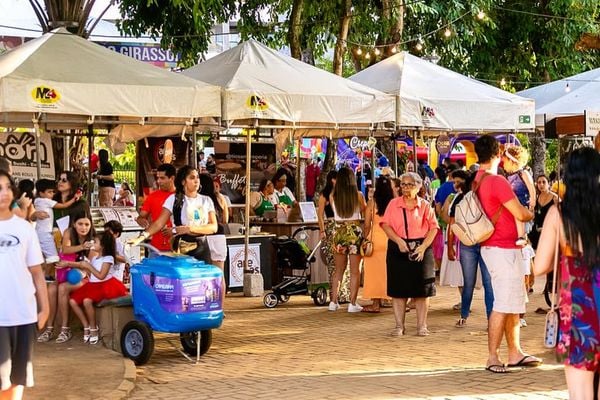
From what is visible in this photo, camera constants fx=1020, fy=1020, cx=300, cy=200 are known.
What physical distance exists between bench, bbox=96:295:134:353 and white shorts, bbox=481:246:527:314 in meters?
3.59

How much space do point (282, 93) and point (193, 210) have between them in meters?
3.06

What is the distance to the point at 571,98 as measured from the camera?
16.8m

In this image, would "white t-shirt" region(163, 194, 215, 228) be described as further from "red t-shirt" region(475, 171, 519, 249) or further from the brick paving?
"red t-shirt" region(475, 171, 519, 249)

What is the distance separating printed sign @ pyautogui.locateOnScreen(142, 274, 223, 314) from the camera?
9109mm

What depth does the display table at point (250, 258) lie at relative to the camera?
14.8m

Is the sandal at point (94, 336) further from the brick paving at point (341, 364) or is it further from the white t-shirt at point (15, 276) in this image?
the white t-shirt at point (15, 276)

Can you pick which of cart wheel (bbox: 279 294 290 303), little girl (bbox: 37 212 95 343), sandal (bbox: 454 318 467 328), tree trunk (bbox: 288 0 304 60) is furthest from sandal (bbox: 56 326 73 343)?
tree trunk (bbox: 288 0 304 60)

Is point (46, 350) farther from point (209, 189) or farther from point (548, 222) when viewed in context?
point (548, 222)

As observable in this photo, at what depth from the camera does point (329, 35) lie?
22453 millimetres

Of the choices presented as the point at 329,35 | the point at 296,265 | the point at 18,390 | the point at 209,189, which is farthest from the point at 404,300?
the point at 329,35

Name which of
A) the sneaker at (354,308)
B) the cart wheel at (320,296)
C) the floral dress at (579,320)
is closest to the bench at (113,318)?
the sneaker at (354,308)

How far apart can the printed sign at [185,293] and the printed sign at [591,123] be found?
470 centimetres

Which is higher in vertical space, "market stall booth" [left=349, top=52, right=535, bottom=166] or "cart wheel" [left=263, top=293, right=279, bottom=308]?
"market stall booth" [left=349, top=52, right=535, bottom=166]

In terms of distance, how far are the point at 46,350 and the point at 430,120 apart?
21.4 feet
